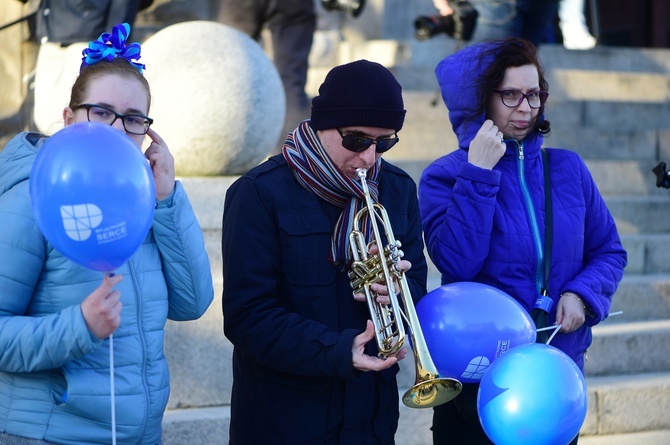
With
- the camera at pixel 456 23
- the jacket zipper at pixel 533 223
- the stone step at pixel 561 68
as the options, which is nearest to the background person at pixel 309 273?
the jacket zipper at pixel 533 223

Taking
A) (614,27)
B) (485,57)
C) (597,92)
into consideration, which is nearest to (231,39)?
(485,57)

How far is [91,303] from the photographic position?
2893mm

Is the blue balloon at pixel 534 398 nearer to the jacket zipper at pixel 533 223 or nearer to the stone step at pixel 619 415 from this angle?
the jacket zipper at pixel 533 223

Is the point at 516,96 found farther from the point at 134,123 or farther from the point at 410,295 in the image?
the point at 134,123

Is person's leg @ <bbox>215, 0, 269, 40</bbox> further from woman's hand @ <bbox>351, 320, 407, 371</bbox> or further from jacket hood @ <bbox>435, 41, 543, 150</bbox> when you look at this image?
woman's hand @ <bbox>351, 320, 407, 371</bbox>

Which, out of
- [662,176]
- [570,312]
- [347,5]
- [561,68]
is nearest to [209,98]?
[662,176]

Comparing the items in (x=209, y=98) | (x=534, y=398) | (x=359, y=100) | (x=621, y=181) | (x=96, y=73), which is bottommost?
(x=621, y=181)

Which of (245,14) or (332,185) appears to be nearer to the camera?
(332,185)

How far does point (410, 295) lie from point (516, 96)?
1.02 meters

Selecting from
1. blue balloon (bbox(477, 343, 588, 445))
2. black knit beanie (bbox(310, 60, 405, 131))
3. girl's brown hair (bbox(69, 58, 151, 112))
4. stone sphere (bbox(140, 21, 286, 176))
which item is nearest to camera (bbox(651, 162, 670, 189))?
blue balloon (bbox(477, 343, 588, 445))

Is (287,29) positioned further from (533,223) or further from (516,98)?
(533,223)

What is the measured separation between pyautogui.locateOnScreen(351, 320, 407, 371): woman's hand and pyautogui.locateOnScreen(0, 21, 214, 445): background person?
0.52 meters

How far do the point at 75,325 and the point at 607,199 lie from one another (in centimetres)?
537

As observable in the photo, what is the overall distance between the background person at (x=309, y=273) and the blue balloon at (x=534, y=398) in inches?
14.3
